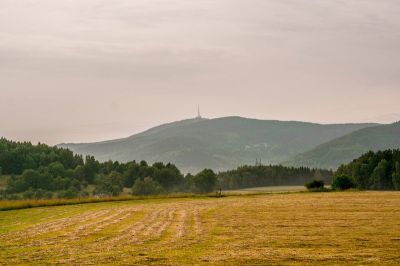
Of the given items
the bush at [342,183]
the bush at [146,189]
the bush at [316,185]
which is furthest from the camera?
the bush at [146,189]

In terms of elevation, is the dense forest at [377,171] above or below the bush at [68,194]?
above

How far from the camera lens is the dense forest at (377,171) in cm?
16700

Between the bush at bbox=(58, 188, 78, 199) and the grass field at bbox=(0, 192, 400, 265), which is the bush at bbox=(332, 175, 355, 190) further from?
the bush at bbox=(58, 188, 78, 199)

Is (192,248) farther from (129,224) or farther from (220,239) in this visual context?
(129,224)

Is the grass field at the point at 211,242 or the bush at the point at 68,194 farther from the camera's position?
the bush at the point at 68,194

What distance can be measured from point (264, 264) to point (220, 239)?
844 cm

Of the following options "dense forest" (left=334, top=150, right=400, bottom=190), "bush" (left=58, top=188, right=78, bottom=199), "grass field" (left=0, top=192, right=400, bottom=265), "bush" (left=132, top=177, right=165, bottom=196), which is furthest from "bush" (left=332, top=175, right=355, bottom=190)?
"bush" (left=58, top=188, right=78, bottom=199)

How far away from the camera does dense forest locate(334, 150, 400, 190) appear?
16700 centimetres

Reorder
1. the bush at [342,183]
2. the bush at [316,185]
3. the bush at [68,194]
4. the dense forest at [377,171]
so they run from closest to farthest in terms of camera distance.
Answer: the bush at [342,183]
the bush at [316,185]
the dense forest at [377,171]
the bush at [68,194]

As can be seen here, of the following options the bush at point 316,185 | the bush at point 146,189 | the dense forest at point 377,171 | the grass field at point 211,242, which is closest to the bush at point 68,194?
the bush at point 146,189

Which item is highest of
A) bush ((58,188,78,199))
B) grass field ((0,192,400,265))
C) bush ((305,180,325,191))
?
bush ((305,180,325,191))

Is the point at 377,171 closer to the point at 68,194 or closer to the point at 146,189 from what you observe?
the point at 146,189

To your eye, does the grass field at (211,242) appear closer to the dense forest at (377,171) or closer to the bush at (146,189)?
the dense forest at (377,171)

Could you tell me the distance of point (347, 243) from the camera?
90.8ft
